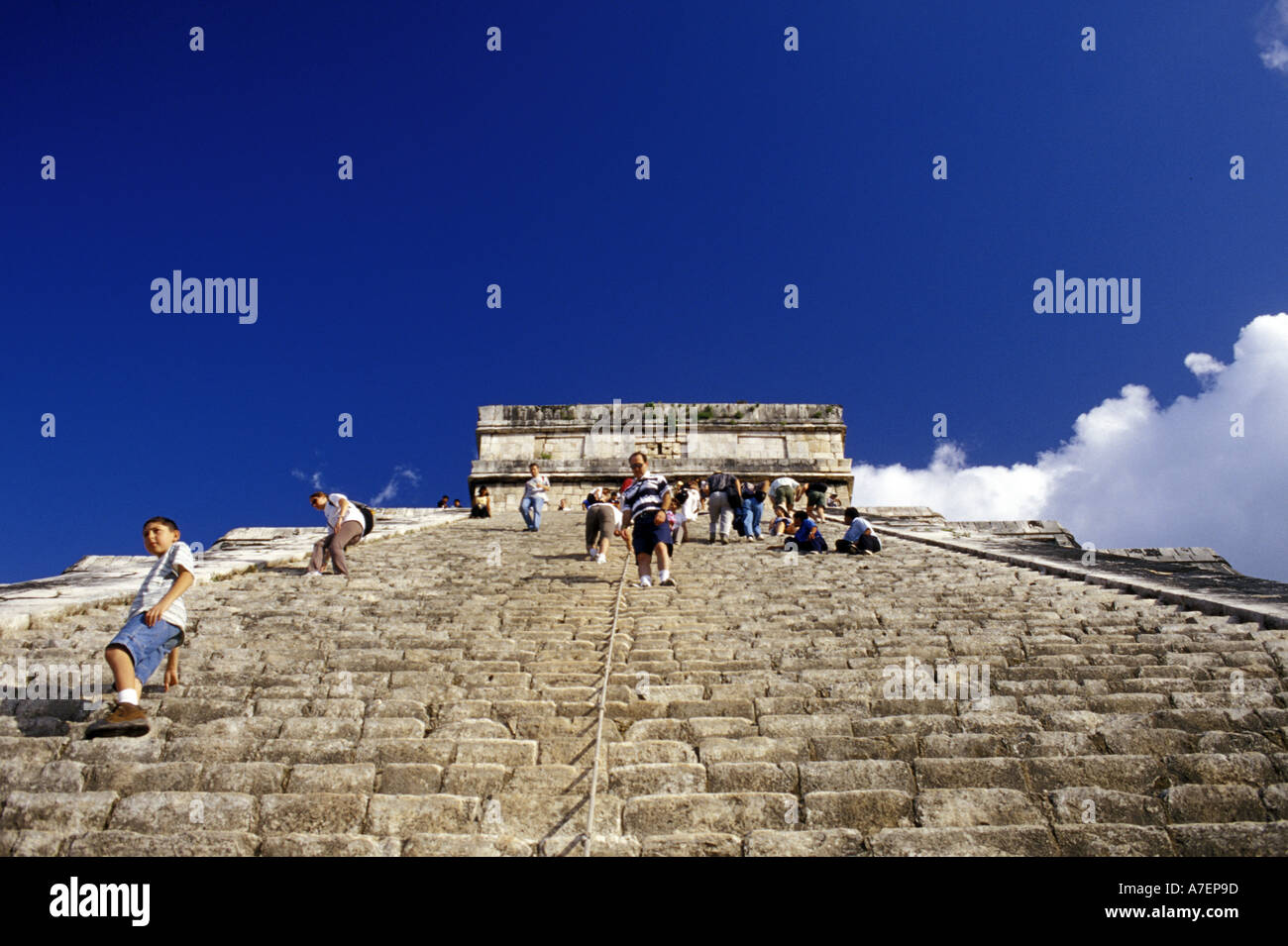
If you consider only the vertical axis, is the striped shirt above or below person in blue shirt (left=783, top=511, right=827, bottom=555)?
above

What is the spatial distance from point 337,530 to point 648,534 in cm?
345

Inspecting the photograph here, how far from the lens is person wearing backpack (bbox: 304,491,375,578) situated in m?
8.54

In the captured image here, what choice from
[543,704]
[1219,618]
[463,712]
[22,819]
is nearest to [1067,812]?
[543,704]

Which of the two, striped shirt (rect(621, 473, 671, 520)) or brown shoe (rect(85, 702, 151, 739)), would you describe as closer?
brown shoe (rect(85, 702, 151, 739))

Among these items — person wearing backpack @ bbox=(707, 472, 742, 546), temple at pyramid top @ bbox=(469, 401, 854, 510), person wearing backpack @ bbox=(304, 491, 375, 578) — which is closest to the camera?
person wearing backpack @ bbox=(304, 491, 375, 578)

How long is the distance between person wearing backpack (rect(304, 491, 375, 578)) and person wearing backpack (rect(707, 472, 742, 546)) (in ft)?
16.5

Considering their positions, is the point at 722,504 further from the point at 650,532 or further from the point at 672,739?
the point at 672,739

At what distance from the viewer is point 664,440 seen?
21625mm

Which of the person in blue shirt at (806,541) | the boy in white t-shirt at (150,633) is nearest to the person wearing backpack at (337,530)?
the boy in white t-shirt at (150,633)

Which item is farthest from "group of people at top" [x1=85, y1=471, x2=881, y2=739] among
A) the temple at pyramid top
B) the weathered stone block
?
the temple at pyramid top

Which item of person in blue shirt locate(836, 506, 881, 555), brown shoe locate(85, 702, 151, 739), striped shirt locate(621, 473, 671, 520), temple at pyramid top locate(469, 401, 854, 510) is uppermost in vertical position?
temple at pyramid top locate(469, 401, 854, 510)

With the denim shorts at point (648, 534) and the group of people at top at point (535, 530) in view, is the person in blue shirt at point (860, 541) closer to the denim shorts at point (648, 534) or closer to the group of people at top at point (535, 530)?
the group of people at top at point (535, 530)

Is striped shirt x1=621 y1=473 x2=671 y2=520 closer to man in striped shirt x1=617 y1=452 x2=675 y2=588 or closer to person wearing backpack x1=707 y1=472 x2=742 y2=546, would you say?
man in striped shirt x1=617 y1=452 x2=675 y2=588

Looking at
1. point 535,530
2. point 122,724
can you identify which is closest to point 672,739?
point 122,724
